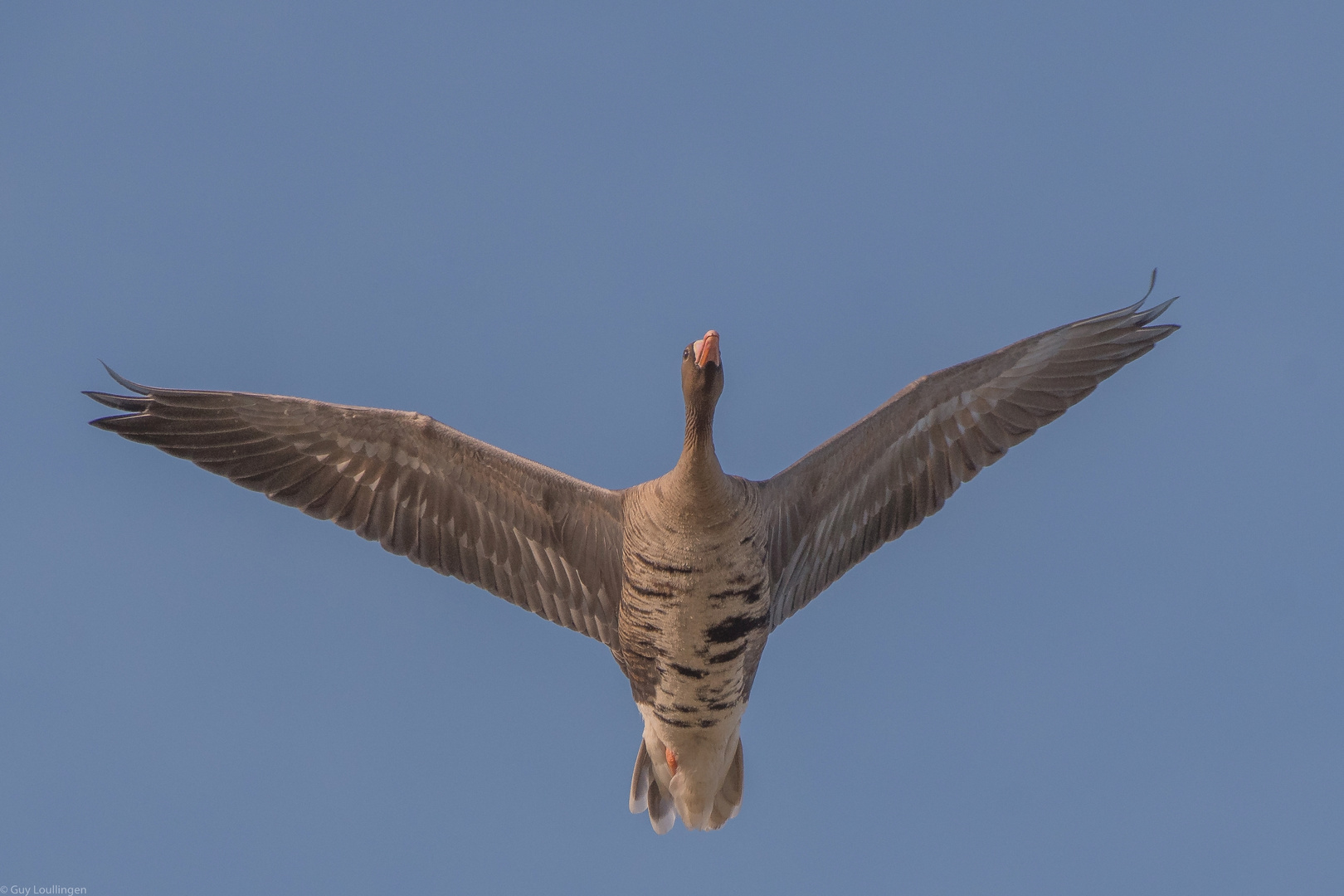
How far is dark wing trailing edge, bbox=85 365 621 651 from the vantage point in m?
11.3

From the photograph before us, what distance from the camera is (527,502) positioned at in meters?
11.7

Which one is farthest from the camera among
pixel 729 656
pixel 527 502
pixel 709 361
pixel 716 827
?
pixel 716 827

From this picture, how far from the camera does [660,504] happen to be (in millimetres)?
10227

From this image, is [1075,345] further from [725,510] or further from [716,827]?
[716,827]

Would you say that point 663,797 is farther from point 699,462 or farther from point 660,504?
point 699,462

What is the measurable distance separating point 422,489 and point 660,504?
2812 mm

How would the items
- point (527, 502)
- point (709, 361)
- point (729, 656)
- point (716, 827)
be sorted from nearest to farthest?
point (709, 361)
point (729, 656)
point (527, 502)
point (716, 827)

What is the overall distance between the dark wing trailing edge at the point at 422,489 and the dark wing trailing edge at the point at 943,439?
1974mm

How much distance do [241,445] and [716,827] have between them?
20.5 ft

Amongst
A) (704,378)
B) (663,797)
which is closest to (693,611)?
(704,378)

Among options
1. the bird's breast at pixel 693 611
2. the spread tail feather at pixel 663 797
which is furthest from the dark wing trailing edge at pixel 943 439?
the spread tail feather at pixel 663 797

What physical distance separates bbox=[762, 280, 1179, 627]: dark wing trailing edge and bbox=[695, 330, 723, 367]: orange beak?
7.57 feet

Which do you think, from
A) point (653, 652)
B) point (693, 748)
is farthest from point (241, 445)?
point (693, 748)

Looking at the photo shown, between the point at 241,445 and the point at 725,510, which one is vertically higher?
the point at 241,445
